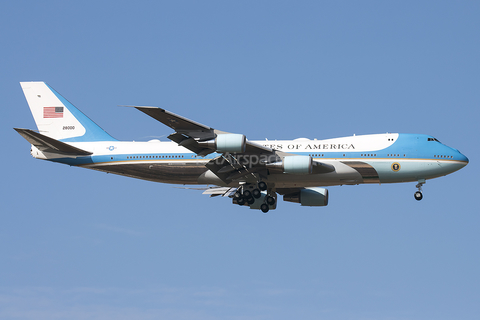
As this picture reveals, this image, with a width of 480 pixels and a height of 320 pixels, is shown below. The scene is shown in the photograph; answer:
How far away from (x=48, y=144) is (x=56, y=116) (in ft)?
17.0

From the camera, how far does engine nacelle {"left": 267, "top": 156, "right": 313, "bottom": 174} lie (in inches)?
1531

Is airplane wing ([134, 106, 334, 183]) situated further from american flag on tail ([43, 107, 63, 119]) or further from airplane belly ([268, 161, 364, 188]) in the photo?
american flag on tail ([43, 107, 63, 119])

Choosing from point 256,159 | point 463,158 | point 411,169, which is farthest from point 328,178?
point 463,158

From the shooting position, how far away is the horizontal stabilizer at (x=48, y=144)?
41.4 m

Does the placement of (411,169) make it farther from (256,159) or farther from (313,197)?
(256,159)

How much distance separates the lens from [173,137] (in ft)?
124

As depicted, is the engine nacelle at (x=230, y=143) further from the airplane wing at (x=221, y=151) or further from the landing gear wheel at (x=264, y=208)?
the landing gear wheel at (x=264, y=208)

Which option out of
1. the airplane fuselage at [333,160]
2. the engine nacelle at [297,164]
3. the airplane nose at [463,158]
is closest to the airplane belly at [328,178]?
the airplane fuselage at [333,160]

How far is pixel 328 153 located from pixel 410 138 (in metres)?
5.72

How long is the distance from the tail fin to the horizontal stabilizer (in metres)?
2.28

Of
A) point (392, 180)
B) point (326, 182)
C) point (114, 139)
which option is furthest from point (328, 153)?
point (114, 139)

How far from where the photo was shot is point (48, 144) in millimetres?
42938

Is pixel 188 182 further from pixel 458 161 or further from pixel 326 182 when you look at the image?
pixel 458 161

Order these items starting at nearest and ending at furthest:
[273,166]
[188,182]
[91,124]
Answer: [273,166] < [188,182] < [91,124]
